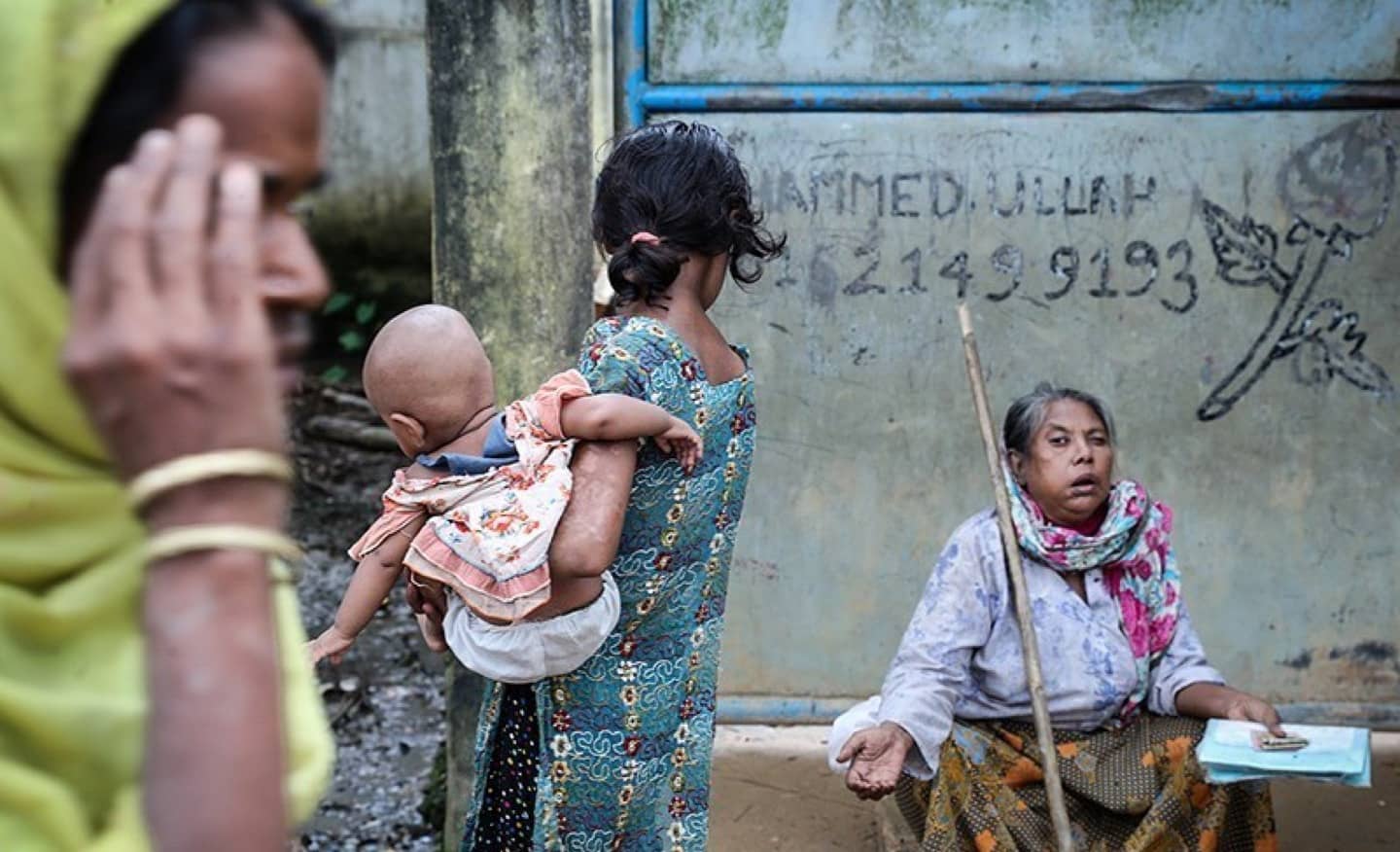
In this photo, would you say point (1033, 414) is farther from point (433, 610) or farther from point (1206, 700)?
point (433, 610)

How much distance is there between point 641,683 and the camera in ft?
9.75

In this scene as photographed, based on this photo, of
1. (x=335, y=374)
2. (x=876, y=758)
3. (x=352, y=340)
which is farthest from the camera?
(x=352, y=340)

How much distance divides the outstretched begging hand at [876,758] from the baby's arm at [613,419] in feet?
3.84

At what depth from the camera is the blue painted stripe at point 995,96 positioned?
15.6 ft

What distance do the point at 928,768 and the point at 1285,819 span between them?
49.1 inches

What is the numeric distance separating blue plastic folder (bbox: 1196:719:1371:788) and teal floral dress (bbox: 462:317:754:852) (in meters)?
1.18

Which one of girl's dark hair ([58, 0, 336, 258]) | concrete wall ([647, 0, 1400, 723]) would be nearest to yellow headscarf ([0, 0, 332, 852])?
girl's dark hair ([58, 0, 336, 258])

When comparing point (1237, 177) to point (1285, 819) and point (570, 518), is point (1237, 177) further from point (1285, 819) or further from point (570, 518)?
point (570, 518)

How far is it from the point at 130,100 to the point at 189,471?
22 centimetres

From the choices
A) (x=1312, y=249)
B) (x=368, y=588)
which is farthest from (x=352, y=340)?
(x=368, y=588)

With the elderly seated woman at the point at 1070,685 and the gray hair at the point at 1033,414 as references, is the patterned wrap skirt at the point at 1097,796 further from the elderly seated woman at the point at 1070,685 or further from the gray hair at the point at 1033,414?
the gray hair at the point at 1033,414

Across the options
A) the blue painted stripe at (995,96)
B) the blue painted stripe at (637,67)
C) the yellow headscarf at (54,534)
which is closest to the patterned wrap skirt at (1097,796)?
the blue painted stripe at (995,96)

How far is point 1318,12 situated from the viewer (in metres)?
4.73

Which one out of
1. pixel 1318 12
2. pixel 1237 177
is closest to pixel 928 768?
pixel 1237 177
